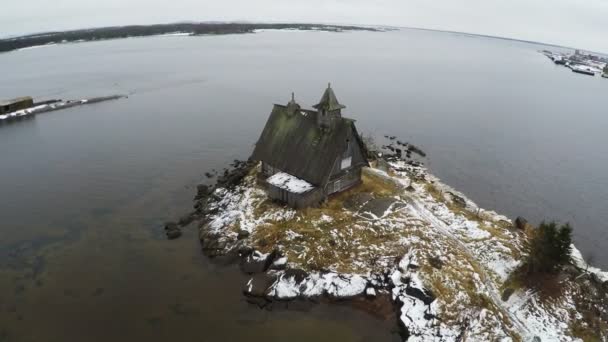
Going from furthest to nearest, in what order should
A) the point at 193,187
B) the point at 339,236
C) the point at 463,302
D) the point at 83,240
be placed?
the point at 193,187 < the point at 83,240 < the point at 339,236 < the point at 463,302

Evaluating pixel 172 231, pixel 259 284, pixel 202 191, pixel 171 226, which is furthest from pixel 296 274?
pixel 202 191

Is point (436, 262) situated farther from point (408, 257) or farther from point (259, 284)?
point (259, 284)

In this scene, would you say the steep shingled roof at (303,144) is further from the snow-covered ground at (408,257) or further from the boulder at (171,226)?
the boulder at (171,226)

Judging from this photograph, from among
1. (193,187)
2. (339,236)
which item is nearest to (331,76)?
Answer: (193,187)

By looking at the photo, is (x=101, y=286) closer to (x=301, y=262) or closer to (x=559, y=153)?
(x=301, y=262)

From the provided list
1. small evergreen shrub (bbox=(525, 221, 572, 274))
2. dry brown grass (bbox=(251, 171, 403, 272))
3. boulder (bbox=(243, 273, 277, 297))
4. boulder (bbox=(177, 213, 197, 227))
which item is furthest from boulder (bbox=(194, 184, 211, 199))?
small evergreen shrub (bbox=(525, 221, 572, 274))

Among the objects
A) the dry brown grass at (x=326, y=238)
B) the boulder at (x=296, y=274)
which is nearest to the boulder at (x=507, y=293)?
the dry brown grass at (x=326, y=238)
